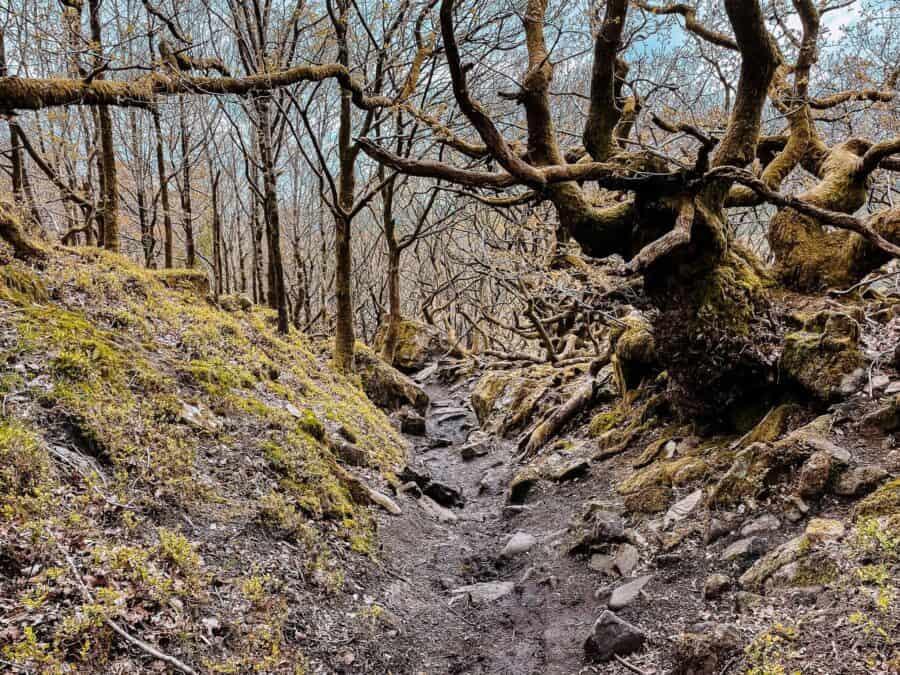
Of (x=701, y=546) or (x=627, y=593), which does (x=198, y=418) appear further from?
(x=701, y=546)

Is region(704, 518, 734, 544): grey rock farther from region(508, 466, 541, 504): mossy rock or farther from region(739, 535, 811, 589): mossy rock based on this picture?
region(508, 466, 541, 504): mossy rock

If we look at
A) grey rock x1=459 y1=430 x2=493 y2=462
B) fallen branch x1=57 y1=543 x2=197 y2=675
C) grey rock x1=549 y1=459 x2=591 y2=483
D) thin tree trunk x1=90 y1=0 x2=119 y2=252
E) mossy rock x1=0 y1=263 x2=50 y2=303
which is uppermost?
thin tree trunk x1=90 y1=0 x2=119 y2=252

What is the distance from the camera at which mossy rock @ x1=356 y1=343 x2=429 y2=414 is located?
12500 millimetres

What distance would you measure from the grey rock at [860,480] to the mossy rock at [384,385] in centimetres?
964

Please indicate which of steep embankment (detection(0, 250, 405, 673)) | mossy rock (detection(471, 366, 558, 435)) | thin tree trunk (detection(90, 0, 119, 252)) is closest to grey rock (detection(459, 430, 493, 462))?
mossy rock (detection(471, 366, 558, 435))

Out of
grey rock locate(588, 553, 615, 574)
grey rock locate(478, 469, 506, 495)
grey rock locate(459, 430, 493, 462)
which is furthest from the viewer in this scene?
grey rock locate(459, 430, 493, 462)

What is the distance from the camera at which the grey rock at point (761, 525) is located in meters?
3.87

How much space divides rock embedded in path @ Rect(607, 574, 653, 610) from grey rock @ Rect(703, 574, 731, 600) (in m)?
0.53

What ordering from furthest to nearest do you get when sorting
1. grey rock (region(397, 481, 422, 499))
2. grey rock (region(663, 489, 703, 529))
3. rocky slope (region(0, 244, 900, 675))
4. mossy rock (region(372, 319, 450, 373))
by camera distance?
mossy rock (region(372, 319, 450, 373)) < grey rock (region(397, 481, 422, 499)) < grey rock (region(663, 489, 703, 529)) < rocky slope (region(0, 244, 900, 675))

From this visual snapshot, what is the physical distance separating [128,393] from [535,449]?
646 centimetres

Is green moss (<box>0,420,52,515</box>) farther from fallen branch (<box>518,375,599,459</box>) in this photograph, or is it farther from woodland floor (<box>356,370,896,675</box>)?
fallen branch (<box>518,375,599,459</box>)

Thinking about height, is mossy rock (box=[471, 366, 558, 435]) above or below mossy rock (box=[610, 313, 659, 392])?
below

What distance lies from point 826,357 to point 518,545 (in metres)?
3.71

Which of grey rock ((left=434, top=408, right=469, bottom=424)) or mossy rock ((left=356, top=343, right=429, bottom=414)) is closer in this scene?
mossy rock ((left=356, top=343, right=429, bottom=414))
